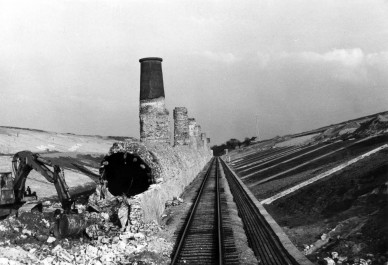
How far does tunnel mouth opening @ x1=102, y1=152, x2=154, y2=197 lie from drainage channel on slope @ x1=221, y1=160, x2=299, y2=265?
16.7ft

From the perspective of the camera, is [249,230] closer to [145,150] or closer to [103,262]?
[103,262]

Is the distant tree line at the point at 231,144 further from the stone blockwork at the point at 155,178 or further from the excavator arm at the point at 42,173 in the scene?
the excavator arm at the point at 42,173

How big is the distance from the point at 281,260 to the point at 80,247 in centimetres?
530

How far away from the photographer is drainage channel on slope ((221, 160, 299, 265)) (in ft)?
34.2

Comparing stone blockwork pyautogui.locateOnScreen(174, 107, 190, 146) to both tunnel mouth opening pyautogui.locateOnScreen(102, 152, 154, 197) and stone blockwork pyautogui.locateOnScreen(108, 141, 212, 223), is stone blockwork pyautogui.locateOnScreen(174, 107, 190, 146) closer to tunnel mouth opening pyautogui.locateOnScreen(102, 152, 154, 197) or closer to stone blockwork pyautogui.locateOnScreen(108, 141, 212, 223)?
stone blockwork pyautogui.locateOnScreen(108, 141, 212, 223)

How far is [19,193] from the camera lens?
1313 cm

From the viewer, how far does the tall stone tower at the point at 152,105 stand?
22516 mm

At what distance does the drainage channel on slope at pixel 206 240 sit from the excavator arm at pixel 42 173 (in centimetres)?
367

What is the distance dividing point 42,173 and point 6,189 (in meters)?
1.24

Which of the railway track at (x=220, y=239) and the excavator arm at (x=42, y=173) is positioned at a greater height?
the excavator arm at (x=42, y=173)

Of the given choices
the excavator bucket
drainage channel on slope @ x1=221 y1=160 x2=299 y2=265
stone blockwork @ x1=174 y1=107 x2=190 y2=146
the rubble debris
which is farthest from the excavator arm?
stone blockwork @ x1=174 y1=107 x2=190 y2=146

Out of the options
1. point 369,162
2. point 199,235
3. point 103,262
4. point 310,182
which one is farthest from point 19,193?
point 369,162

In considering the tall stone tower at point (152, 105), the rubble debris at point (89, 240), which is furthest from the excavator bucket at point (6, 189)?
the tall stone tower at point (152, 105)

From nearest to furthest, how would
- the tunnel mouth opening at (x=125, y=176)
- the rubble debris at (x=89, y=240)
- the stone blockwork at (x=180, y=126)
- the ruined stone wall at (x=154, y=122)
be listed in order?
the rubble debris at (x=89, y=240) < the tunnel mouth opening at (x=125, y=176) < the ruined stone wall at (x=154, y=122) < the stone blockwork at (x=180, y=126)
